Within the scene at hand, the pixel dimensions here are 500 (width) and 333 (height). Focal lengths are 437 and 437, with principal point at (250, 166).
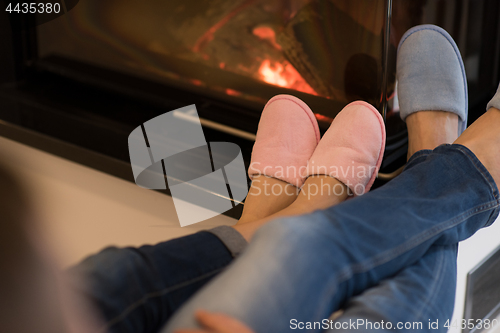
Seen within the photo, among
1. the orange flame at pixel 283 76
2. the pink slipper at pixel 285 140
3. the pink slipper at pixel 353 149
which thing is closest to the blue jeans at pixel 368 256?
the pink slipper at pixel 353 149

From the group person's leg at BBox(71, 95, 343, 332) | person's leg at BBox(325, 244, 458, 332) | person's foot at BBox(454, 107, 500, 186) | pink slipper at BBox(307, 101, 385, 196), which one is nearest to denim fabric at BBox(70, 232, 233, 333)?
person's leg at BBox(71, 95, 343, 332)

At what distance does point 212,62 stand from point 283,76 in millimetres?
183

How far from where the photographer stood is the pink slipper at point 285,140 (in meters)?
0.81

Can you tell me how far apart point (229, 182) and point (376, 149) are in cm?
29

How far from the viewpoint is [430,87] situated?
862 mm

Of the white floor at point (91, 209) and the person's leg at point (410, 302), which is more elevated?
the person's leg at point (410, 302)

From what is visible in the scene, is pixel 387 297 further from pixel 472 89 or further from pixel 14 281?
pixel 472 89

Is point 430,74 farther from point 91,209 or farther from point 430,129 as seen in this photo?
point 91,209

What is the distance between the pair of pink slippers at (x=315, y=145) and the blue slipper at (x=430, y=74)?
0.10 metres

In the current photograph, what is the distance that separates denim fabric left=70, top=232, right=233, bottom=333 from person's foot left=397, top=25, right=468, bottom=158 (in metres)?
0.49

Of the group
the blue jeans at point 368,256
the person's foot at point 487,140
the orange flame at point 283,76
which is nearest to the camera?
the blue jeans at point 368,256

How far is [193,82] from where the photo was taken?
105 cm

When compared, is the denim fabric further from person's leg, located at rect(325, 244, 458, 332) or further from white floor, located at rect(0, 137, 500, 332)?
white floor, located at rect(0, 137, 500, 332)

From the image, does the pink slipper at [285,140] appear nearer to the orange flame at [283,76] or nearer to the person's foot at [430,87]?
the orange flame at [283,76]
